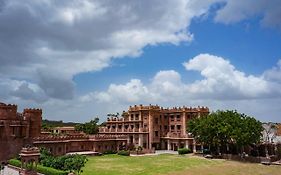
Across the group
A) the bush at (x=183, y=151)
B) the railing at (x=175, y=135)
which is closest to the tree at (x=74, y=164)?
the bush at (x=183, y=151)

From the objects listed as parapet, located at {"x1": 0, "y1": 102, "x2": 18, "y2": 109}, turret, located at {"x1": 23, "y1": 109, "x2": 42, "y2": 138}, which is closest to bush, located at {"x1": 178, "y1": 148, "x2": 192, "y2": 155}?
turret, located at {"x1": 23, "y1": 109, "x2": 42, "y2": 138}

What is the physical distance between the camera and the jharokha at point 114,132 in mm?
56688

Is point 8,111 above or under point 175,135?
above

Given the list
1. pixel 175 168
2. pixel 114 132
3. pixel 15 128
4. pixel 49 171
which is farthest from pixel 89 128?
pixel 49 171

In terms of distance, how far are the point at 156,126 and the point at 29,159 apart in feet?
170

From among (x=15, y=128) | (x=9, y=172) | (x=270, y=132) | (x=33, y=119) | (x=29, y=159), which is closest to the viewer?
(x=29, y=159)

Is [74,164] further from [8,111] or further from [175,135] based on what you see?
[175,135]

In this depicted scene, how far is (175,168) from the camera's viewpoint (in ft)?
176

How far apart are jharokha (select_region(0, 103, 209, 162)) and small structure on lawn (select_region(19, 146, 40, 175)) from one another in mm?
15966

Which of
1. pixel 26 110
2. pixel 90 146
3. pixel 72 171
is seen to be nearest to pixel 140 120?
pixel 90 146

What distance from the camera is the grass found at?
49812 millimetres

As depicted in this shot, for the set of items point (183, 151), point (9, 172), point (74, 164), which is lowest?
point (9, 172)

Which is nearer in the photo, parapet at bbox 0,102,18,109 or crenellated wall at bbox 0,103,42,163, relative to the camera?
crenellated wall at bbox 0,103,42,163

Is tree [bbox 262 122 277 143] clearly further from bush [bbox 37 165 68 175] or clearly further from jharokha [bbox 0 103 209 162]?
bush [bbox 37 165 68 175]
